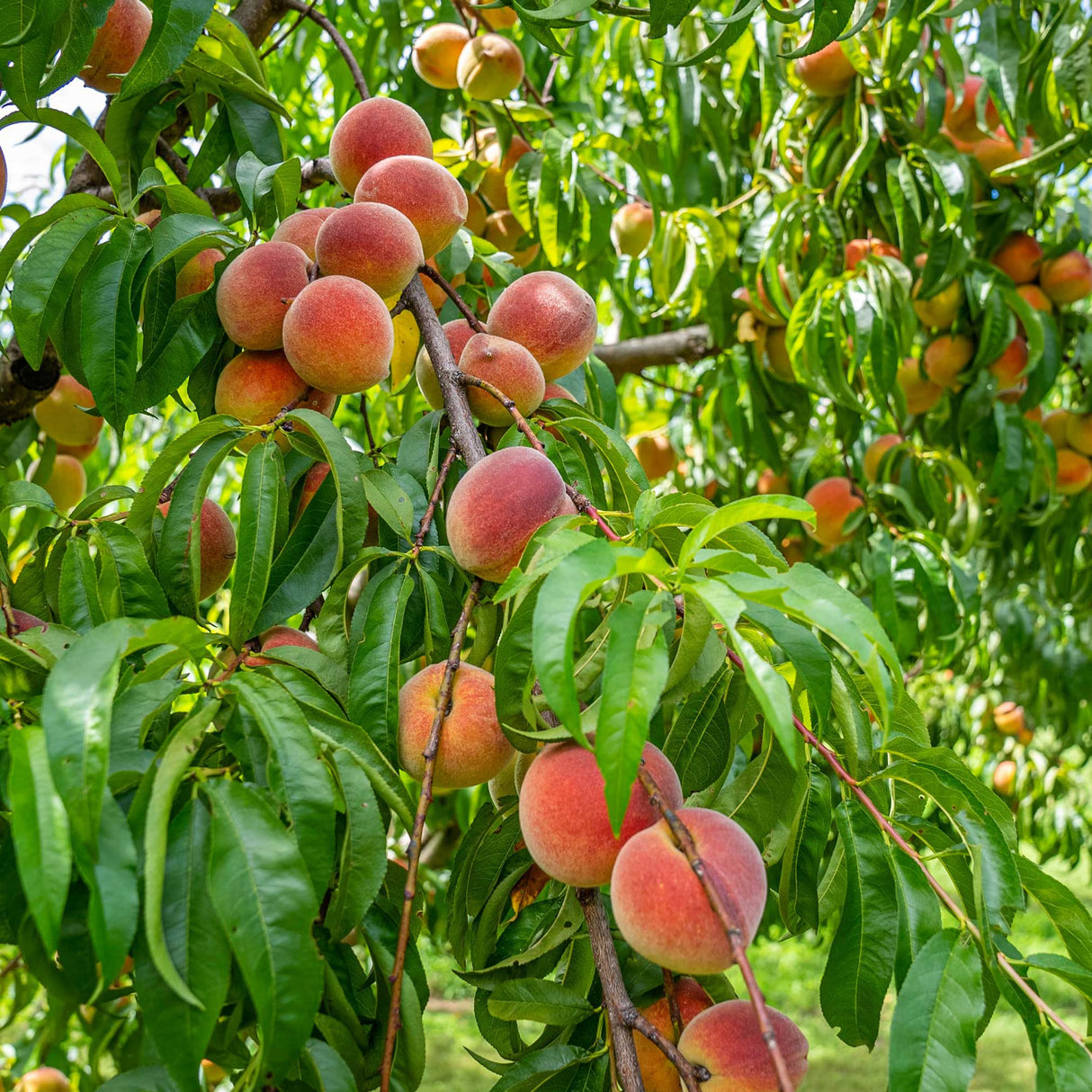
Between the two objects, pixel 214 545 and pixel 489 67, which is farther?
pixel 489 67

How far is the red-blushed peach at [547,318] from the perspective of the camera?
1.03 m

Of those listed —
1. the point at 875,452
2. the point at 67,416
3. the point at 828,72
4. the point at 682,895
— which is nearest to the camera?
the point at 682,895

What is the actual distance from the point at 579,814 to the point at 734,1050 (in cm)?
17

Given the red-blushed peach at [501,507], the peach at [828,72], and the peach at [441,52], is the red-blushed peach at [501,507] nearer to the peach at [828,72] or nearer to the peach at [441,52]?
the peach at [441,52]

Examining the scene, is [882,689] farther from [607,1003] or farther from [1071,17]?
[1071,17]

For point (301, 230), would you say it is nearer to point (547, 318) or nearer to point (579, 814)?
point (547, 318)

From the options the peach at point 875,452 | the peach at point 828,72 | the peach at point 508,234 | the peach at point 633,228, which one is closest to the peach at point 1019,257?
the peach at point 875,452

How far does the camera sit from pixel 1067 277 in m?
2.32

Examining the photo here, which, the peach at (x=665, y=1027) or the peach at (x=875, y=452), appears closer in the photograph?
the peach at (x=665, y=1027)

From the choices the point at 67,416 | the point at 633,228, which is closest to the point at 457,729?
the point at 67,416

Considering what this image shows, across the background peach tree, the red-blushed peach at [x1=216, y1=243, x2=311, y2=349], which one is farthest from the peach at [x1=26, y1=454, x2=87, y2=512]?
the red-blushed peach at [x1=216, y1=243, x2=311, y2=349]

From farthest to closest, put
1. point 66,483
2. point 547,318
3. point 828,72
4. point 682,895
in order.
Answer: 1. point 828,72
2. point 66,483
3. point 547,318
4. point 682,895

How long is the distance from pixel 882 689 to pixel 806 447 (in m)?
2.12

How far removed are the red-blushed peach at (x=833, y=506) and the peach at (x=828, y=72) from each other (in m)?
0.81
